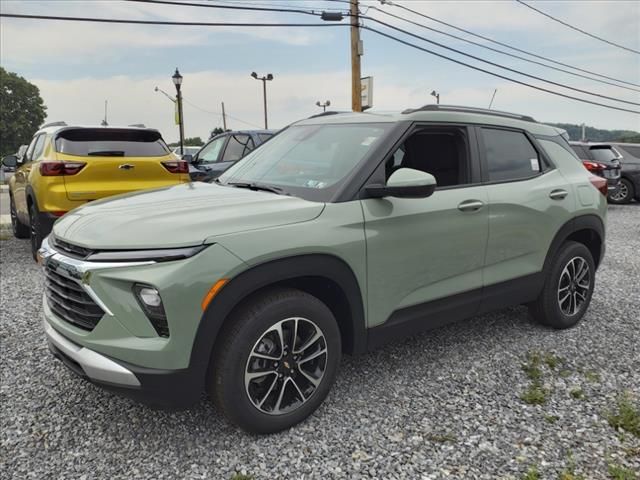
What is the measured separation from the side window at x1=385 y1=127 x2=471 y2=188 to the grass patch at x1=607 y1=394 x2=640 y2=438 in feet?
5.41

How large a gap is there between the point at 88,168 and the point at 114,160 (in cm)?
31

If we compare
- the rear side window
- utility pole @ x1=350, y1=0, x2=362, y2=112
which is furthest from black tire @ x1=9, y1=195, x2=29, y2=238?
utility pole @ x1=350, y1=0, x2=362, y2=112

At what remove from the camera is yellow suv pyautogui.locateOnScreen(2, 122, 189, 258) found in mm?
5785

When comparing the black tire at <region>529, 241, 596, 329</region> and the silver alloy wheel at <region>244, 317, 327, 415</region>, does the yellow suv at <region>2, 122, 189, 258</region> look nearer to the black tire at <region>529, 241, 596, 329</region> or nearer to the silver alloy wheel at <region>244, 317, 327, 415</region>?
the silver alloy wheel at <region>244, 317, 327, 415</region>

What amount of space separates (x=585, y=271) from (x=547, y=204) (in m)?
0.85

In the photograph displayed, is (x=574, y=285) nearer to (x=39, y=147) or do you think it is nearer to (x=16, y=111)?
(x=39, y=147)

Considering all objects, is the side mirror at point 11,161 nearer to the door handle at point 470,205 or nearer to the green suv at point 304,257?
the green suv at point 304,257

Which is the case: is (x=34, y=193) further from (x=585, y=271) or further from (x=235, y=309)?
A: (x=585, y=271)

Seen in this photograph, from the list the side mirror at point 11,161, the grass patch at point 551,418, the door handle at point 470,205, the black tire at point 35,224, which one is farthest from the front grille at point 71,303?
the side mirror at point 11,161

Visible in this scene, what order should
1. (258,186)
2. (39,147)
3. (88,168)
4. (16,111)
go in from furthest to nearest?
(16,111), (39,147), (88,168), (258,186)

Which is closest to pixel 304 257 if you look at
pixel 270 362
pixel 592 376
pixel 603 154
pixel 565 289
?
pixel 270 362

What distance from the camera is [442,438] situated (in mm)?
2664

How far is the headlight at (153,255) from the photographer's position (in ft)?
7.37

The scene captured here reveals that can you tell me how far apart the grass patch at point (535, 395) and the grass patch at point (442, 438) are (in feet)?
2.17
